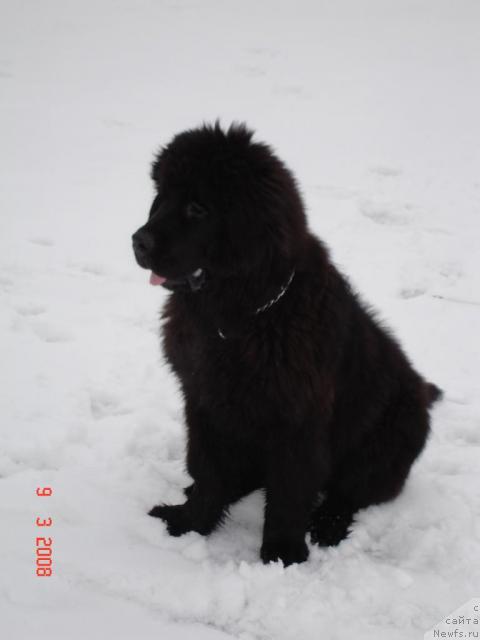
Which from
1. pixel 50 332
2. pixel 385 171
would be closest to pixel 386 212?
pixel 385 171

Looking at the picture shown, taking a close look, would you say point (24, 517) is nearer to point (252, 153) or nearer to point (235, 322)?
point (235, 322)

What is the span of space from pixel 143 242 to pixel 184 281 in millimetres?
195

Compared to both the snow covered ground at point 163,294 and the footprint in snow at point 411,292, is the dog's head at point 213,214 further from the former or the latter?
the footprint in snow at point 411,292

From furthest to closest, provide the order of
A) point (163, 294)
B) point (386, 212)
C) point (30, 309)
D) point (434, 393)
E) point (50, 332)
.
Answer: point (386, 212) < point (163, 294) < point (30, 309) < point (50, 332) < point (434, 393)

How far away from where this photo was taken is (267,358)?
2191mm

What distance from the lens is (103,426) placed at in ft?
10.4

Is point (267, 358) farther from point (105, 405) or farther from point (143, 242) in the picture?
point (105, 405)

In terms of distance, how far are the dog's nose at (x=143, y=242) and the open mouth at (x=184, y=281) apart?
9 cm

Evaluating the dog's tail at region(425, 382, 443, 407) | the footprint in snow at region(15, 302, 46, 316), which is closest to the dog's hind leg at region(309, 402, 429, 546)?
the dog's tail at region(425, 382, 443, 407)

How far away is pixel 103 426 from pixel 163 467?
1.35ft

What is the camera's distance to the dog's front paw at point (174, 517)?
265 centimetres

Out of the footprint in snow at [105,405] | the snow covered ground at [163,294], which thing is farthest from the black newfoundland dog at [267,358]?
the footprint in snow at [105,405]

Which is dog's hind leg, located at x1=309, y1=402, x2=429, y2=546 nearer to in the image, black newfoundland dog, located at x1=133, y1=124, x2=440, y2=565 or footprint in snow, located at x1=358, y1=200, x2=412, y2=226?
black newfoundland dog, located at x1=133, y1=124, x2=440, y2=565

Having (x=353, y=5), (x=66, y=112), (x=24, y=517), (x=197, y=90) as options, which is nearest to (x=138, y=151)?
(x=66, y=112)
